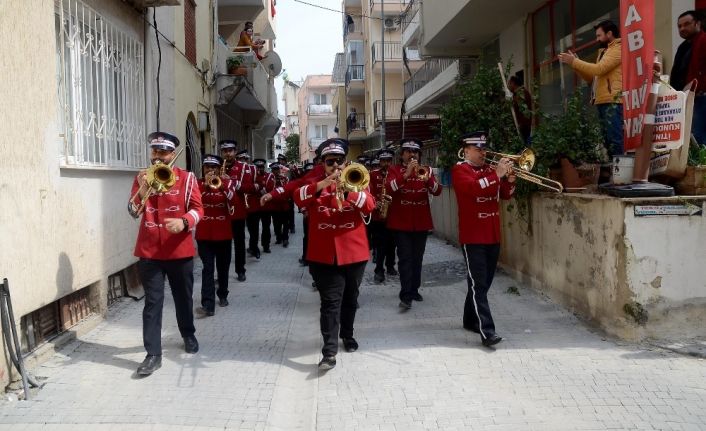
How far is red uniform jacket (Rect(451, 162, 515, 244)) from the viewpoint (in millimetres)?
5699

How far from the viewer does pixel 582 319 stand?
6.11 m

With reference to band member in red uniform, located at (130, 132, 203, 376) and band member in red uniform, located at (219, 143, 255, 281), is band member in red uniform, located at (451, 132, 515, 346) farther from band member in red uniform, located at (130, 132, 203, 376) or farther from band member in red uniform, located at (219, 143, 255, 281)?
band member in red uniform, located at (219, 143, 255, 281)

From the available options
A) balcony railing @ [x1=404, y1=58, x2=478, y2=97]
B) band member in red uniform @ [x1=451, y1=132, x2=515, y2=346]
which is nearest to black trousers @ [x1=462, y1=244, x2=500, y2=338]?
band member in red uniform @ [x1=451, y1=132, x2=515, y2=346]

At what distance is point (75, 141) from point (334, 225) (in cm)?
284

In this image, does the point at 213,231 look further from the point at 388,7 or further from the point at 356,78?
the point at 356,78

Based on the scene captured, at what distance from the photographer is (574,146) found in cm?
689

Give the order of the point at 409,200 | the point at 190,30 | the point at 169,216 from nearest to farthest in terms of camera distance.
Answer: the point at 169,216 < the point at 409,200 < the point at 190,30

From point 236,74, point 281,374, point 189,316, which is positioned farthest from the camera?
point 236,74

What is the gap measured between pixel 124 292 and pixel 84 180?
184cm

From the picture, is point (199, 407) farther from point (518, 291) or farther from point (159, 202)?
point (518, 291)

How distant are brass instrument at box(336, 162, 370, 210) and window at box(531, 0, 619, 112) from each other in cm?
472

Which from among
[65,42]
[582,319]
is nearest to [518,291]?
[582,319]

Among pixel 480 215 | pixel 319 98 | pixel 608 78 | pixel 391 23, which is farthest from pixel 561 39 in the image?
pixel 319 98

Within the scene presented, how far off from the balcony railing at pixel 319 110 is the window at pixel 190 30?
55694 mm
